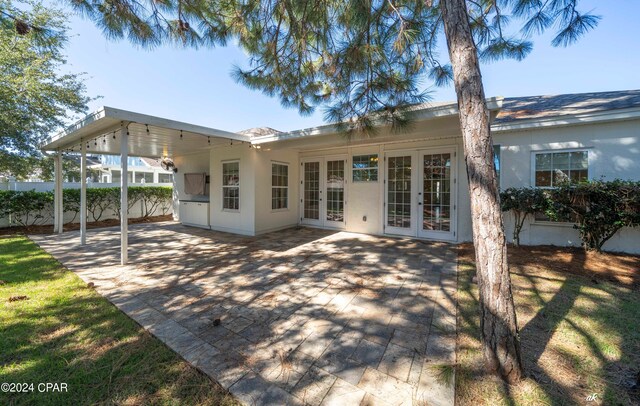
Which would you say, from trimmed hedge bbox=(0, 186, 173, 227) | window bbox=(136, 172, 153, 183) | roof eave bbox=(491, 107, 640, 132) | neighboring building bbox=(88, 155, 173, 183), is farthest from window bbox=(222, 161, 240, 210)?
window bbox=(136, 172, 153, 183)

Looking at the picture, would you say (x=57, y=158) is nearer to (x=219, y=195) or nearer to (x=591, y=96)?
(x=219, y=195)

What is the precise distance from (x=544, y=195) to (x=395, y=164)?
3066 millimetres

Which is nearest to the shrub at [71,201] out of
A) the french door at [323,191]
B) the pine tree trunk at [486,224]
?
the french door at [323,191]

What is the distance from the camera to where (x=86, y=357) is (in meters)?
1.98

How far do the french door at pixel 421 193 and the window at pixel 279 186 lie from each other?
3.09m

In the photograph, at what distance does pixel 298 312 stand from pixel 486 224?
6.56 feet

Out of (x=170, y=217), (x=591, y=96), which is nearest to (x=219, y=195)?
(x=170, y=217)

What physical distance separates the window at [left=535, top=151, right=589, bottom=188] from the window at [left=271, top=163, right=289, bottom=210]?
6.23m

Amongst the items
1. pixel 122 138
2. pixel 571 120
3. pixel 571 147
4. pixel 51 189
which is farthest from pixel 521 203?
pixel 51 189

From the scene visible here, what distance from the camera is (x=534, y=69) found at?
424 centimetres

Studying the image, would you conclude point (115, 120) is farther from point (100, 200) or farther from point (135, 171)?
point (135, 171)

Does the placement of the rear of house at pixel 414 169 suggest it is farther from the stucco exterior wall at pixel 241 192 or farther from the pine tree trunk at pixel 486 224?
the pine tree trunk at pixel 486 224

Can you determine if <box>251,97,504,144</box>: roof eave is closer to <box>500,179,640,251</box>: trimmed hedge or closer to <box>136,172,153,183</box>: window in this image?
<box>500,179,640,251</box>: trimmed hedge

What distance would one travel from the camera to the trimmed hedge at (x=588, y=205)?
4145 mm
